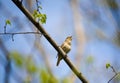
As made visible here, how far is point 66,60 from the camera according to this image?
2984 millimetres

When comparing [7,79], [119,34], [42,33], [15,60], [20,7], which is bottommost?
[15,60]

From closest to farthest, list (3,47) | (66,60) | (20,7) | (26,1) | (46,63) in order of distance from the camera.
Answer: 1. (20,7)
2. (66,60)
3. (3,47)
4. (46,63)
5. (26,1)

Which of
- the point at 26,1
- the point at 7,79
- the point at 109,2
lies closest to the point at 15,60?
Result: the point at 26,1

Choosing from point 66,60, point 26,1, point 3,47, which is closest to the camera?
point 66,60

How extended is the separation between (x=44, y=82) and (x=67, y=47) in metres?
0.65

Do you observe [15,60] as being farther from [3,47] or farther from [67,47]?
→ [3,47]

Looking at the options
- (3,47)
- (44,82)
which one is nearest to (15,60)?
(44,82)

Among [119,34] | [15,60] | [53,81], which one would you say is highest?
[119,34]

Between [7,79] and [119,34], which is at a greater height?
[119,34]

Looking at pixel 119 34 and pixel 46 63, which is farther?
pixel 46 63

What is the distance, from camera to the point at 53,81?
199 inches

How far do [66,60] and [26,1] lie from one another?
2018 millimetres

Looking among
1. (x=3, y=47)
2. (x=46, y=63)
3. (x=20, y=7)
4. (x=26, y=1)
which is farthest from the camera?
(x=26, y=1)

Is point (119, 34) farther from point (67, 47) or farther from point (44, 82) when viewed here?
point (44, 82)
